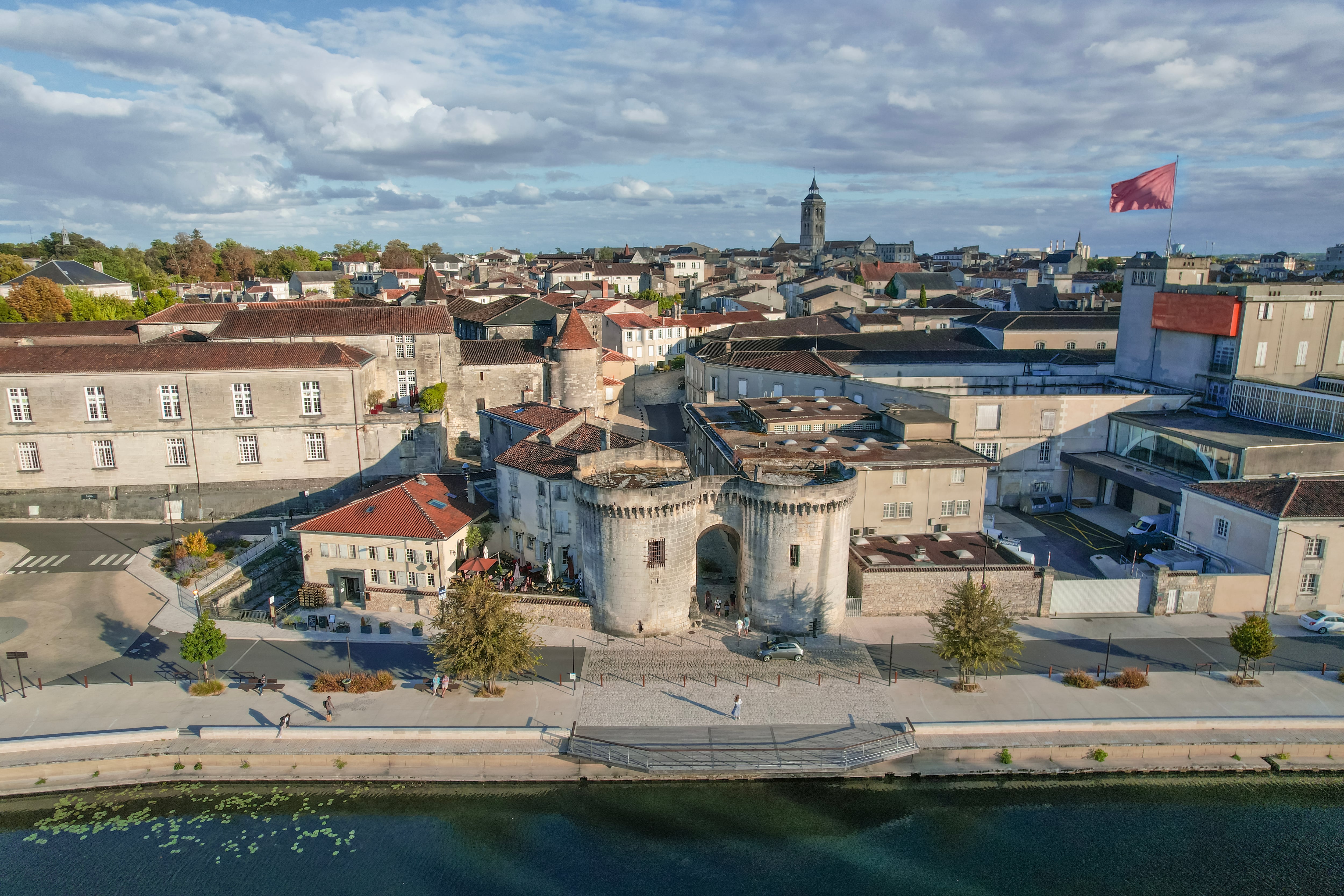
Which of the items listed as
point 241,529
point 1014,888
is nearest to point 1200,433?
point 1014,888

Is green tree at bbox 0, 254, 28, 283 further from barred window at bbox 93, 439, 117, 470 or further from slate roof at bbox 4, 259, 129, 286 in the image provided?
barred window at bbox 93, 439, 117, 470

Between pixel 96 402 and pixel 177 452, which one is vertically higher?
pixel 96 402

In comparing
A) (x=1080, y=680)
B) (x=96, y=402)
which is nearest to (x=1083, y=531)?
(x=1080, y=680)

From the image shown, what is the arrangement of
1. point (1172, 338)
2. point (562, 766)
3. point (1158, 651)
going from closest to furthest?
point (562, 766), point (1158, 651), point (1172, 338)

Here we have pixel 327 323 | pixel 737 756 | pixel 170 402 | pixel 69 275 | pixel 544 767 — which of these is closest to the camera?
pixel 737 756

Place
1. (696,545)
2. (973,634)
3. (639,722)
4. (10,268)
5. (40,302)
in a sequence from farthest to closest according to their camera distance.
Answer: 1. (10,268)
2. (40,302)
3. (696,545)
4. (973,634)
5. (639,722)

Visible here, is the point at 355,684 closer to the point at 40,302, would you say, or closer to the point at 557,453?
the point at 557,453

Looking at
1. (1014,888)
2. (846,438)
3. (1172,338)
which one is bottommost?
(1014,888)

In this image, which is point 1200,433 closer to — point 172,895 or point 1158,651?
point 1158,651
